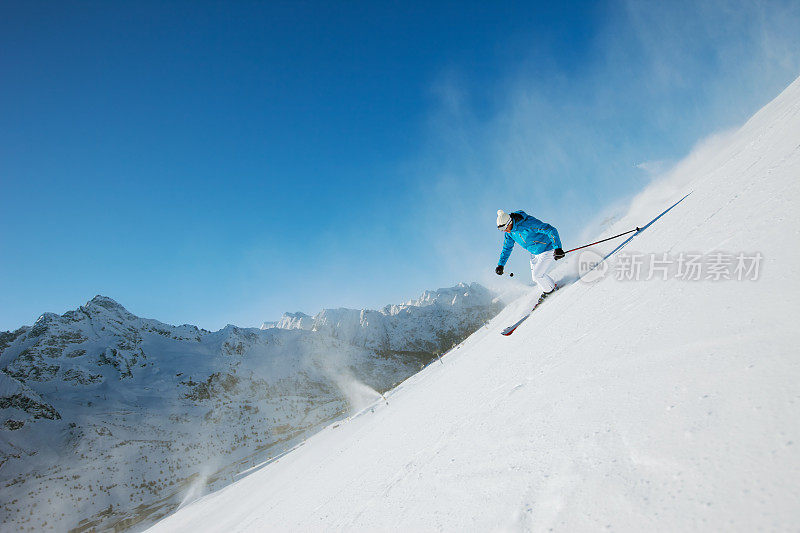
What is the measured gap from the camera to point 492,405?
307cm

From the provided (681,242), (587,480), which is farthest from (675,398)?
(681,242)

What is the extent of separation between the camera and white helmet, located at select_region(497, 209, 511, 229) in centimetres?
724

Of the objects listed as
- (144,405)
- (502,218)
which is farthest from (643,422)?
(144,405)

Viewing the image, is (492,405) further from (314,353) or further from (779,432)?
(314,353)

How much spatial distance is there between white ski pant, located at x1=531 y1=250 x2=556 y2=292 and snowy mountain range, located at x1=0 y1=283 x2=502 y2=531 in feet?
66.4

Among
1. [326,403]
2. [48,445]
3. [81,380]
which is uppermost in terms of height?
[81,380]

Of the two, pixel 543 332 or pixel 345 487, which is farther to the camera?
pixel 543 332

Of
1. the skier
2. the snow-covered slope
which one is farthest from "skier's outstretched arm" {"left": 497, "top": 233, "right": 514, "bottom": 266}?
the snow-covered slope

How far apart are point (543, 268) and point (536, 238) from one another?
0.76 metres

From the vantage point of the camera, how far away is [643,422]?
154cm

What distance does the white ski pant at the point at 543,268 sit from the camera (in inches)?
291

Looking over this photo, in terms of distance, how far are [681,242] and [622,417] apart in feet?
10.9

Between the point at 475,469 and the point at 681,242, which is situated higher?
the point at 681,242

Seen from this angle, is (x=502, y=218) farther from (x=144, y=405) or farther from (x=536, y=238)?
(x=144, y=405)
